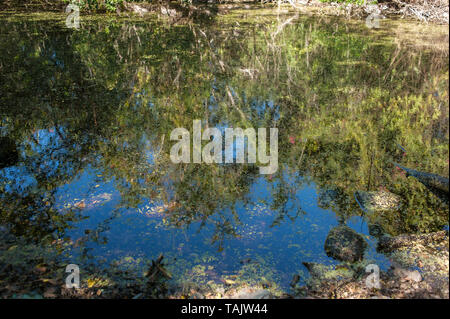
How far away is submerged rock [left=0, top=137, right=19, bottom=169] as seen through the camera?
4625mm

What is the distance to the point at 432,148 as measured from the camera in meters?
3.30

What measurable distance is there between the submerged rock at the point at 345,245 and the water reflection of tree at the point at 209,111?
0.49 metres

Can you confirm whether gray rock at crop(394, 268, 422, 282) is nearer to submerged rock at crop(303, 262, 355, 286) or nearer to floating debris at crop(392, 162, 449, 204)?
submerged rock at crop(303, 262, 355, 286)

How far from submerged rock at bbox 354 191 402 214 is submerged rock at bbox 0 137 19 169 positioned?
414cm

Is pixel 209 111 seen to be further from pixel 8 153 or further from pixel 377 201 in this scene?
pixel 377 201

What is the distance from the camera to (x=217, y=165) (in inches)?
179

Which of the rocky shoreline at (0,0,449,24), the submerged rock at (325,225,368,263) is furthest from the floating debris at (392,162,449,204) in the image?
the rocky shoreline at (0,0,449,24)

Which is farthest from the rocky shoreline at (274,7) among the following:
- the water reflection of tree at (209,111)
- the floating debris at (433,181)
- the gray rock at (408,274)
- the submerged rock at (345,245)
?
the gray rock at (408,274)

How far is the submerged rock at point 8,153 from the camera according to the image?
182 inches

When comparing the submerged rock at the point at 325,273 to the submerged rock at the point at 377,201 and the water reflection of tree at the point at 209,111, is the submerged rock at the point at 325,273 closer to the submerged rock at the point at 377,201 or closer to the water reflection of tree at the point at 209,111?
the water reflection of tree at the point at 209,111

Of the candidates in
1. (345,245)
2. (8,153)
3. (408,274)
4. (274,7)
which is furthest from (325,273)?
(274,7)

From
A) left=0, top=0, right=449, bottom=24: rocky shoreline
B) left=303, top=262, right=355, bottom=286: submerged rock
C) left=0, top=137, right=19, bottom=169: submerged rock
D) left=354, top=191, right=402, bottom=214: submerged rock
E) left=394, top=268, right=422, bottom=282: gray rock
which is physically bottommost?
left=303, top=262, right=355, bottom=286: submerged rock

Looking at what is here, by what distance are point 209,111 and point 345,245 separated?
3.48 meters
